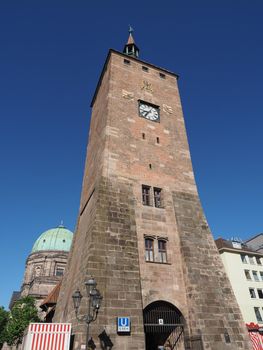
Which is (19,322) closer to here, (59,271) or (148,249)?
(59,271)

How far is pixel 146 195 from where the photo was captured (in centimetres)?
1795

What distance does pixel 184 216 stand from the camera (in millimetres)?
17797

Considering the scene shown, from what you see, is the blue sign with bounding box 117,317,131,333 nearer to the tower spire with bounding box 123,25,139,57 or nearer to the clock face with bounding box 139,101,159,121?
the clock face with bounding box 139,101,159,121

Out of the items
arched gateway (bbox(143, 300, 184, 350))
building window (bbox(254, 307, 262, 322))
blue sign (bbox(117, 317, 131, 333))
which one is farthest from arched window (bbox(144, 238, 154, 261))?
building window (bbox(254, 307, 262, 322))

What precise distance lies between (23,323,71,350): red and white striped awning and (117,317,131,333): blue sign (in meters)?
2.04

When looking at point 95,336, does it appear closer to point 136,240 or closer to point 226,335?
point 136,240

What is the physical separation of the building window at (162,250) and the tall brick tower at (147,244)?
0.19 feet

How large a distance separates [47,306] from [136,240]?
1633 centimetres

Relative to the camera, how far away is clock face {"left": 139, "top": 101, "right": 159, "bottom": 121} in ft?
72.1

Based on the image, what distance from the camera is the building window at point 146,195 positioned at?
17.6 m

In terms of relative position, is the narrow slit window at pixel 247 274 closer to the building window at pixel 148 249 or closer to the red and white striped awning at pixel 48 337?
the building window at pixel 148 249

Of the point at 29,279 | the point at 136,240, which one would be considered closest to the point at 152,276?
the point at 136,240

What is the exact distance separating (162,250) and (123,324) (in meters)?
4.97

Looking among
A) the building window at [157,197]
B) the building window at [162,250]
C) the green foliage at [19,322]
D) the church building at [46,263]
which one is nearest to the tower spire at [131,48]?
the building window at [157,197]
